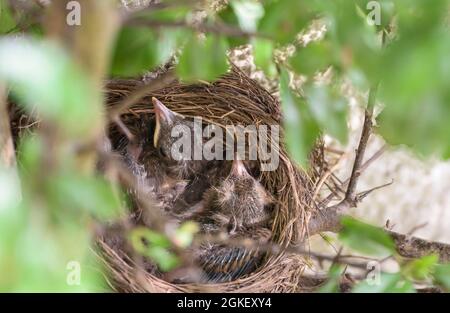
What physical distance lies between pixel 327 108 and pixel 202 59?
7.0 inches

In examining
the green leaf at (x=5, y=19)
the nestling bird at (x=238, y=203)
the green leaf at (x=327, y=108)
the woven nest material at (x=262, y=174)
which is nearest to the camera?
the green leaf at (x=327, y=108)

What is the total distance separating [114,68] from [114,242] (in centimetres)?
39

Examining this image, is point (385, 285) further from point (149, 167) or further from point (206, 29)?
point (149, 167)

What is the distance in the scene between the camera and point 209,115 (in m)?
1.43

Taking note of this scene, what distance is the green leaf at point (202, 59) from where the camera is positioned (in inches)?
27.5

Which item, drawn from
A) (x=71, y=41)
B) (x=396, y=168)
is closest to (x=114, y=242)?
(x=71, y=41)

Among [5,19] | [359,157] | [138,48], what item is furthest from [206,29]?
[359,157]

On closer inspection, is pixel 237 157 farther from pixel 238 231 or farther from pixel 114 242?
pixel 114 242

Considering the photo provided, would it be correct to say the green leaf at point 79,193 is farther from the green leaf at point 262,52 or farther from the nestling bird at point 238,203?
the nestling bird at point 238,203

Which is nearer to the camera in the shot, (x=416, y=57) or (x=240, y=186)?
(x=416, y=57)

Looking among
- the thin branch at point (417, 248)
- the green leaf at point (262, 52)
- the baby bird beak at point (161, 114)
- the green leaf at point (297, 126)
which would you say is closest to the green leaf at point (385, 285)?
the green leaf at point (297, 126)

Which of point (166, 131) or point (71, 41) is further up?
point (166, 131)

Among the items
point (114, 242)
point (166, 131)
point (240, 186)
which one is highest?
point (166, 131)

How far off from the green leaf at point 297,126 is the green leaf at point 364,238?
9cm
